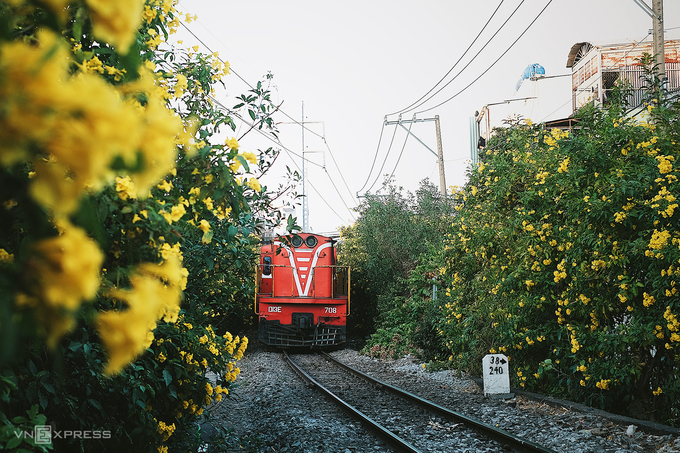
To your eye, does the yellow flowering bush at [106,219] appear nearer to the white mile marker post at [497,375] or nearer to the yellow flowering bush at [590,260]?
the yellow flowering bush at [590,260]

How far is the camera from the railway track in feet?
18.9

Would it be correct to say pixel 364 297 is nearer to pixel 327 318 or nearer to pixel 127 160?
pixel 327 318

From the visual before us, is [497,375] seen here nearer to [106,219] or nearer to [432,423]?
[432,423]

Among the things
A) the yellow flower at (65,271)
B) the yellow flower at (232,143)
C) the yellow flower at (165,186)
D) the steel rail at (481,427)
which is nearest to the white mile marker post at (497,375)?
the steel rail at (481,427)

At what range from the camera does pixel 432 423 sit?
6.76 m

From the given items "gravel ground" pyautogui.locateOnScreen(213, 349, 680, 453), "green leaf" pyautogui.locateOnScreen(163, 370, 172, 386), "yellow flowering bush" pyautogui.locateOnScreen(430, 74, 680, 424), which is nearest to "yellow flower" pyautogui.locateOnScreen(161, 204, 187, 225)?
"green leaf" pyautogui.locateOnScreen(163, 370, 172, 386)

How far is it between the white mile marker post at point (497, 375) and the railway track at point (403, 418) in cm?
123

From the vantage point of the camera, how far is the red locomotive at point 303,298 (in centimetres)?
1518

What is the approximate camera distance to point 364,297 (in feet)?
68.1

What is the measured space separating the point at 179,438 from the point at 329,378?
7.21 meters

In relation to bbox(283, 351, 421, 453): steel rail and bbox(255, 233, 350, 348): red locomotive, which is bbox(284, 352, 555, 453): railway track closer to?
bbox(283, 351, 421, 453): steel rail

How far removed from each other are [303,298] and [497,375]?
8.04 metres

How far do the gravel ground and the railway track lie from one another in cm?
14

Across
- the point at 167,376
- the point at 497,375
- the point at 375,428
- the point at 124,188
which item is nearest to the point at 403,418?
the point at 375,428
